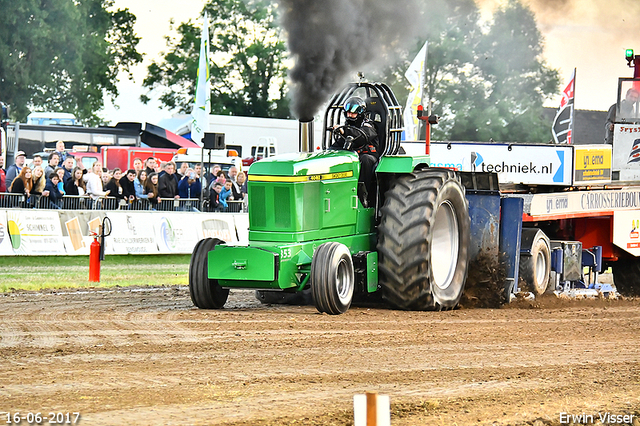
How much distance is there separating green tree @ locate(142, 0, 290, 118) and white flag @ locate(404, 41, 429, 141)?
106 feet

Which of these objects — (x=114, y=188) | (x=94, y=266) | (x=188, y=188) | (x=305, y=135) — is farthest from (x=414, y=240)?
(x=188, y=188)

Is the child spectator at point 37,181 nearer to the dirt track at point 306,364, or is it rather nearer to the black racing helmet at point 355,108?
the dirt track at point 306,364

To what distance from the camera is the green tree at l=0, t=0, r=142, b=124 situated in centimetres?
4534

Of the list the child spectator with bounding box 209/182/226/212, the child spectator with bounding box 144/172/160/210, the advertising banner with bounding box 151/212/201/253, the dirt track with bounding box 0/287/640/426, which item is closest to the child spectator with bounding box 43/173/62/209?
the advertising banner with bounding box 151/212/201/253

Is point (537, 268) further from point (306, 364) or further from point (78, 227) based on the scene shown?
point (78, 227)

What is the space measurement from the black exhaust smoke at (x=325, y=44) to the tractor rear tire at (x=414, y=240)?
4.62 ft

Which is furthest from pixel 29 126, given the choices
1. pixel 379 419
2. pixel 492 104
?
pixel 492 104

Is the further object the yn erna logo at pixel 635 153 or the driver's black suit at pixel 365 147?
the yn erna logo at pixel 635 153

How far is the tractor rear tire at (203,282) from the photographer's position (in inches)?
392

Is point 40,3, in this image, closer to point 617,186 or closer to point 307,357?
point 617,186

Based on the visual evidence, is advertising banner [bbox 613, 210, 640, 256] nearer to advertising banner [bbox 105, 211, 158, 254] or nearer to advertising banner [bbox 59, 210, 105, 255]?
advertising banner [bbox 105, 211, 158, 254]

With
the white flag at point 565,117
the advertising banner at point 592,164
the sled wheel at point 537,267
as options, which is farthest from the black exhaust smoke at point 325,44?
the white flag at point 565,117

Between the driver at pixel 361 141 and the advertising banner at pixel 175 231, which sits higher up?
the driver at pixel 361 141

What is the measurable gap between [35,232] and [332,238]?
7.06 m
